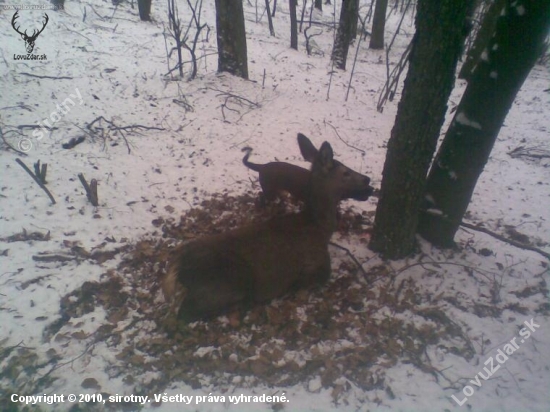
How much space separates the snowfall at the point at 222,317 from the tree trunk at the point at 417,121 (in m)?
0.44

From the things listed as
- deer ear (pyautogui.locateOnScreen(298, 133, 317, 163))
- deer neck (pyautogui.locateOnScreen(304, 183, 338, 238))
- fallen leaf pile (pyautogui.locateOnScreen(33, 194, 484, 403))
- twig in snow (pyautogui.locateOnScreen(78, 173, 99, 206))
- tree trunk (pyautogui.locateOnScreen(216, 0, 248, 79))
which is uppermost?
tree trunk (pyautogui.locateOnScreen(216, 0, 248, 79))

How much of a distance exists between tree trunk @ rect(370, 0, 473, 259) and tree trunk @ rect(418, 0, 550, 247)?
0.40 meters

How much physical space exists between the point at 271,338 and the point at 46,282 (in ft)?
7.70

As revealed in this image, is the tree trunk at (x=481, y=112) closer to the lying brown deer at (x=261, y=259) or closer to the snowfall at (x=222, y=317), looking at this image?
the snowfall at (x=222, y=317)

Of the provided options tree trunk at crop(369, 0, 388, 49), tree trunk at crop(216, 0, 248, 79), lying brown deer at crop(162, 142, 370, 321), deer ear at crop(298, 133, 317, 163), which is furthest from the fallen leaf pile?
tree trunk at crop(369, 0, 388, 49)

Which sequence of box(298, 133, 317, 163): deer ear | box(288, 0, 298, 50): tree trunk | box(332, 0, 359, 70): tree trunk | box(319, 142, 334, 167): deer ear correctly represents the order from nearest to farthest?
box(319, 142, 334, 167): deer ear
box(298, 133, 317, 163): deer ear
box(332, 0, 359, 70): tree trunk
box(288, 0, 298, 50): tree trunk

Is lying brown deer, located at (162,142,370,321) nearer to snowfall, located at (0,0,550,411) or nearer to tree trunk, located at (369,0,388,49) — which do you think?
snowfall, located at (0,0,550,411)

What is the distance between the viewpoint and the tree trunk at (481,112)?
3.25 meters

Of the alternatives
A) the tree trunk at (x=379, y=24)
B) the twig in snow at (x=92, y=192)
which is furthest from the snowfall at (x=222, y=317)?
the tree trunk at (x=379, y=24)

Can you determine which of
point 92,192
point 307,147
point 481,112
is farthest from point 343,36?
point 92,192

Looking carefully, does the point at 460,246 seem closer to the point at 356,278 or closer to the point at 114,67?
the point at 356,278

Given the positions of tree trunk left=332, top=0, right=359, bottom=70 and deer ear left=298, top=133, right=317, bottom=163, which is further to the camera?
tree trunk left=332, top=0, right=359, bottom=70

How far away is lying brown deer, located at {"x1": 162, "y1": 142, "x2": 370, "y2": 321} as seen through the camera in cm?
339

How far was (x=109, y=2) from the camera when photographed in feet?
43.4
